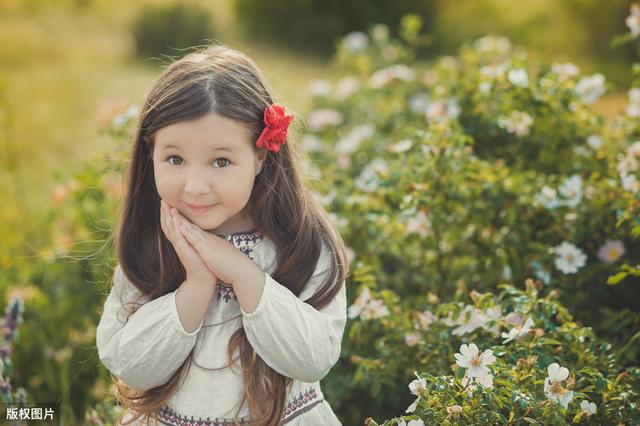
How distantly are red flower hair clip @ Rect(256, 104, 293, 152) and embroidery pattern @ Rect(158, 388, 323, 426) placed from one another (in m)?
0.57

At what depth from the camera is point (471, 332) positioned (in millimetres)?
2053

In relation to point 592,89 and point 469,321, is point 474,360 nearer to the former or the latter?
point 469,321

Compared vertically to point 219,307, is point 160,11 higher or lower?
higher

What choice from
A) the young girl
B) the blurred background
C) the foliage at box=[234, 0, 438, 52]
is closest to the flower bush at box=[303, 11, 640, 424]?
the young girl

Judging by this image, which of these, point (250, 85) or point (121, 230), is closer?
point (250, 85)

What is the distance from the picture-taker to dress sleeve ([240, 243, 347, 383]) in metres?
1.62

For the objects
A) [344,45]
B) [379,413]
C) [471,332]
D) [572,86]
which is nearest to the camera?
[471,332]

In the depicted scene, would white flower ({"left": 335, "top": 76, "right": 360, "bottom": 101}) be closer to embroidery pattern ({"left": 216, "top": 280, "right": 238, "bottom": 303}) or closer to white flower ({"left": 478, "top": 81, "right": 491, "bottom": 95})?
white flower ({"left": 478, "top": 81, "right": 491, "bottom": 95})

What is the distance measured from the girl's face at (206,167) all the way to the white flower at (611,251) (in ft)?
4.21

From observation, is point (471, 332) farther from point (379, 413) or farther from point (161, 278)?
point (161, 278)

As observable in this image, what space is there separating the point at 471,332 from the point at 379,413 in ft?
1.67

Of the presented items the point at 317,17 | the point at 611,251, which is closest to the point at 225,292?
the point at 611,251

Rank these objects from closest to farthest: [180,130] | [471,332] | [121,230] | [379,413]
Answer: [180,130]
[121,230]
[471,332]
[379,413]

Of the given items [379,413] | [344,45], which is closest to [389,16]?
[344,45]
